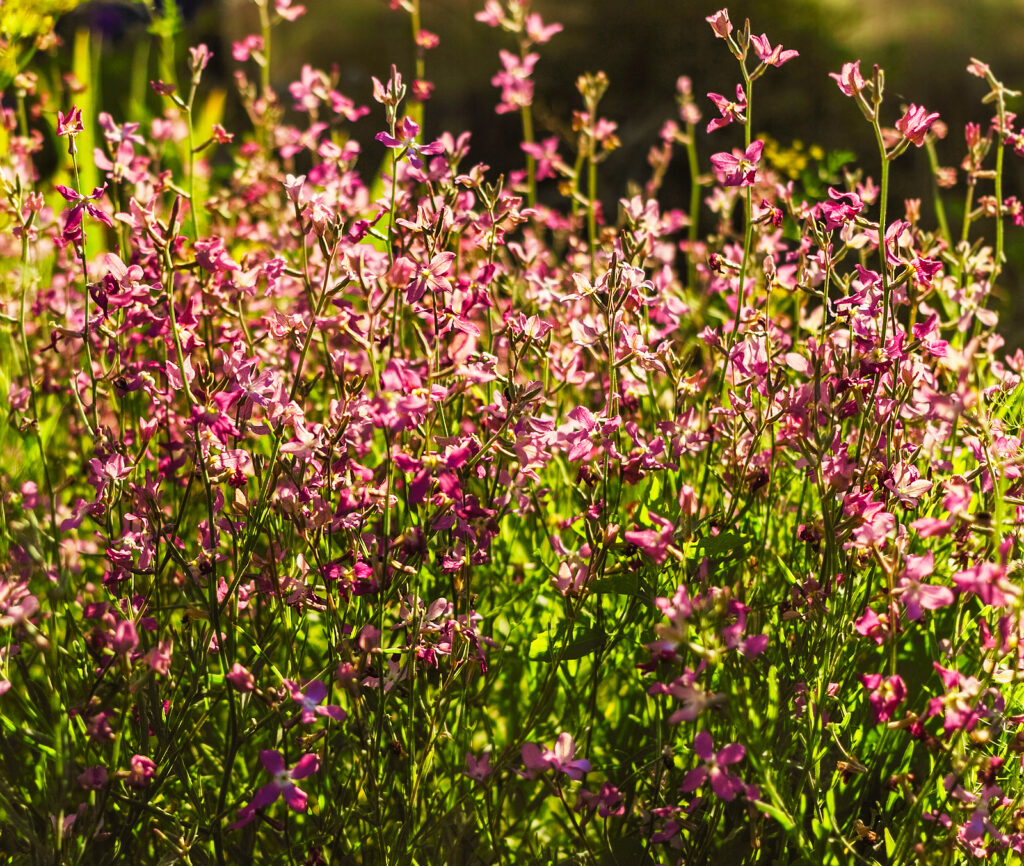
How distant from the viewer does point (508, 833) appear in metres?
1.52

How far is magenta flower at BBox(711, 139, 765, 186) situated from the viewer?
1.33 meters

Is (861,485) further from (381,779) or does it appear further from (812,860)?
(381,779)

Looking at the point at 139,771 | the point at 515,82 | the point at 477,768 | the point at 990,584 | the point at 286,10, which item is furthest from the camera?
the point at 515,82

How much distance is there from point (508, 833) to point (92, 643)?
2.08ft

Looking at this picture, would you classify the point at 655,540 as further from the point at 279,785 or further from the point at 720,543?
the point at 279,785

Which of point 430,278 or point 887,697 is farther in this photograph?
point 430,278

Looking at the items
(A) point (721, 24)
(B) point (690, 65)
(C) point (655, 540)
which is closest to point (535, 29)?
(A) point (721, 24)

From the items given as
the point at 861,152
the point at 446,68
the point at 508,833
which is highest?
the point at 446,68

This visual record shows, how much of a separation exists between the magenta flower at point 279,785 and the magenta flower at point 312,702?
5 centimetres

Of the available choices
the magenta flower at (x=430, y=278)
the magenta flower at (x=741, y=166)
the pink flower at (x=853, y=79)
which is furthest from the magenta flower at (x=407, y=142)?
the pink flower at (x=853, y=79)

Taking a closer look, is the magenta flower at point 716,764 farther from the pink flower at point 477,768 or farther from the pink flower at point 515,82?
the pink flower at point 515,82

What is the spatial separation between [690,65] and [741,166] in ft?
20.1

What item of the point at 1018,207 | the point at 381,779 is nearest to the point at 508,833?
the point at 381,779

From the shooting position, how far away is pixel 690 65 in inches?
278
